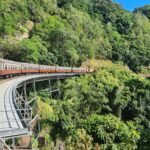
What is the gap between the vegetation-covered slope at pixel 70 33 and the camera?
68.8 metres

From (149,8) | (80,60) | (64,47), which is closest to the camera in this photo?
(64,47)

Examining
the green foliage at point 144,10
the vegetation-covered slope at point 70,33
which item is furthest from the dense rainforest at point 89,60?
the green foliage at point 144,10

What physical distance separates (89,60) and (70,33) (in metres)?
Answer: 10.1

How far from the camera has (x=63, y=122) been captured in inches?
1542

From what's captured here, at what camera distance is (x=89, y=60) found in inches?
3253

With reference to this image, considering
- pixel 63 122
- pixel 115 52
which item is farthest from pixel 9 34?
pixel 63 122

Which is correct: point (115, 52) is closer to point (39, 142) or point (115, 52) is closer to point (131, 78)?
point (131, 78)

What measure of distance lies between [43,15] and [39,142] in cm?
5196

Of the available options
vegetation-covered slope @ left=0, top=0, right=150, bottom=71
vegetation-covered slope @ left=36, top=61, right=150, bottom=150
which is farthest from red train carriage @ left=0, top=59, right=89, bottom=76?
vegetation-covered slope @ left=0, top=0, right=150, bottom=71

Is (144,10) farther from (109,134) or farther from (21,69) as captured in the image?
(109,134)

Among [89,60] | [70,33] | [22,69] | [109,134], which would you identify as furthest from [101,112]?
[89,60]

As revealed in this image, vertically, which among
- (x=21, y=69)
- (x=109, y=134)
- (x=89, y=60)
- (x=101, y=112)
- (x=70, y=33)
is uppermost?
(x=70, y=33)

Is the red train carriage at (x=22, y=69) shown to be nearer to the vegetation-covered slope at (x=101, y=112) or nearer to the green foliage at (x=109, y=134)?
the vegetation-covered slope at (x=101, y=112)

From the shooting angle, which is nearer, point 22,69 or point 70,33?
point 22,69
